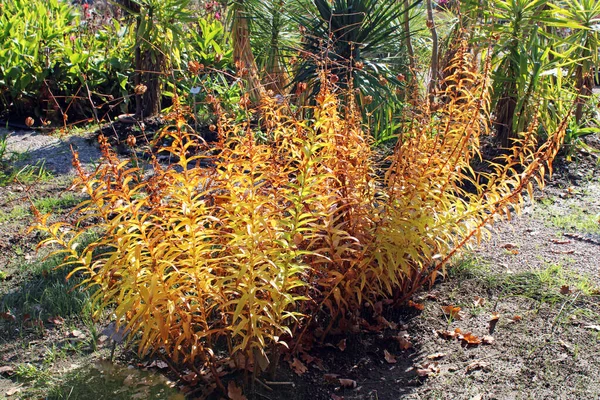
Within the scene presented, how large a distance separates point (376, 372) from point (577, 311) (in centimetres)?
131

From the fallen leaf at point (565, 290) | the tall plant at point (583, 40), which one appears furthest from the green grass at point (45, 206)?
the tall plant at point (583, 40)

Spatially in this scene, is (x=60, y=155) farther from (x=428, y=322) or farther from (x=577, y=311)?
(x=577, y=311)

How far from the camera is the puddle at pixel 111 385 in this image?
2.91m

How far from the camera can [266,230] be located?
8.24ft

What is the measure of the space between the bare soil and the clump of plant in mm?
191

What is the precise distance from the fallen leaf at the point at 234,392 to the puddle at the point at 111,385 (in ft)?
0.74

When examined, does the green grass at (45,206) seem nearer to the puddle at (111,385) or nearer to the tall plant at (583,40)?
the puddle at (111,385)

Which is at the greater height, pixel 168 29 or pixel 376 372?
pixel 168 29

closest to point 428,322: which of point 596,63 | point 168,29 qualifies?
point 596,63

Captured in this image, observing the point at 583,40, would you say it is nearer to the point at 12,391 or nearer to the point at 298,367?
the point at 298,367

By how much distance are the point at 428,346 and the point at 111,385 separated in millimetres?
1749

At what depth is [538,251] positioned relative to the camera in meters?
4.43

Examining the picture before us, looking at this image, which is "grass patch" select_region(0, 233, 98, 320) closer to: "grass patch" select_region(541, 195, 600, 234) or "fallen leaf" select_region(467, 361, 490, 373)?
"fallen leaf" select_region(467, 361, 490, 373)

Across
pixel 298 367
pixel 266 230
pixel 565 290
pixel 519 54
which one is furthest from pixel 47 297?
pixel 519 54
